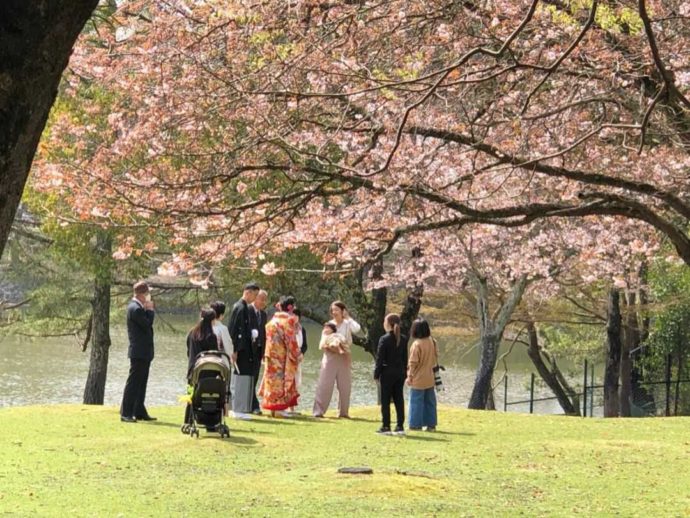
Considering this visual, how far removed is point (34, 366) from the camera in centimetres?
2950

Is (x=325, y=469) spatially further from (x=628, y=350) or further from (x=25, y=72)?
(x=628, y=350)

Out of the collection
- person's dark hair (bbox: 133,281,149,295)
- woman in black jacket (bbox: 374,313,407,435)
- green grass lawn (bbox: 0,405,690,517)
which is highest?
person's dark hair (bbox: 133,281,149,295)

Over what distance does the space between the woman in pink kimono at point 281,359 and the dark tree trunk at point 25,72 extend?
9.94 m

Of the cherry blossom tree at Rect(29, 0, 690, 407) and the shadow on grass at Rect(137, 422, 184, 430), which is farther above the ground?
the cherry blossom tree at Rect(29, 0, 690, 407)

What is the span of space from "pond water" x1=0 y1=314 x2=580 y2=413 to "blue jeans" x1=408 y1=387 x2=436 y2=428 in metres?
8.10

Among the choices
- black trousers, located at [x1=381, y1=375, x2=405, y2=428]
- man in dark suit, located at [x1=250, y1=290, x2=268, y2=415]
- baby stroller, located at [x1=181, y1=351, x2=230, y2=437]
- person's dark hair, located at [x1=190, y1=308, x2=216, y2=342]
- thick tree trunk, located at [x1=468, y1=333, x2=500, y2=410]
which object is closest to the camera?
baby stroller, located at [x1=181, y1=351, x2=230, y2=437]

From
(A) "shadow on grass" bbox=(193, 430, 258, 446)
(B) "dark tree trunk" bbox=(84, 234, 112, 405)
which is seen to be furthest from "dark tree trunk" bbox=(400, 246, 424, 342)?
(A) "shadow on grass" bbox=(193, 430, 258, 446)

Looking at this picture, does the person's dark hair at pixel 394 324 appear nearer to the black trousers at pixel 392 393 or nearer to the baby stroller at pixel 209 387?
the black trousers at pixel 392 393

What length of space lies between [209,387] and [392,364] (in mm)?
2260

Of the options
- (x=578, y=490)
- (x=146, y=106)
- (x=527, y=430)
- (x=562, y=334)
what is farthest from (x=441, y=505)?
(x=562, y=334)

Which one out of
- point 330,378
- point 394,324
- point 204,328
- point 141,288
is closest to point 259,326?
point 330,378

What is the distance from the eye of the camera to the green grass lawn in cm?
750

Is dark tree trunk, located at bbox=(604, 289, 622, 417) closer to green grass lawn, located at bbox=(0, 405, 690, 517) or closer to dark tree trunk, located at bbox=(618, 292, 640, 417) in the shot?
dark tree trunk, located at bbox=(618, 292, 640, 417)

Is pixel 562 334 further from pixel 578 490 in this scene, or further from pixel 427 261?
pixel 578 490
